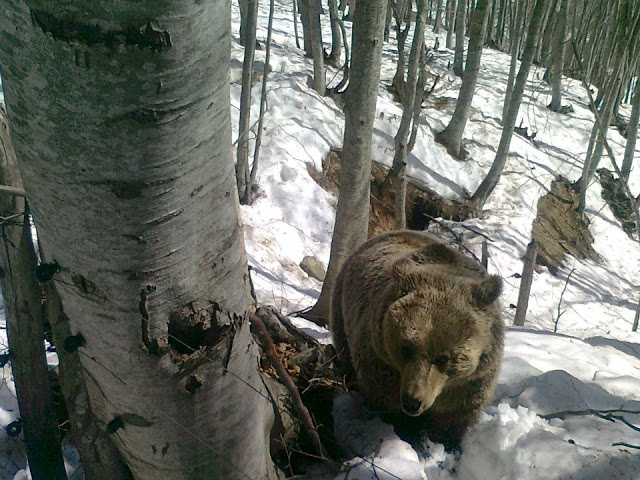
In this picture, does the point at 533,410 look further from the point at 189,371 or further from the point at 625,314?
the point at 625,314

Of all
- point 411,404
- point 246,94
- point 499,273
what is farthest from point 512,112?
point 411,404

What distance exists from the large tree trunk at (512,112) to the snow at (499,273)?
1.40 ft

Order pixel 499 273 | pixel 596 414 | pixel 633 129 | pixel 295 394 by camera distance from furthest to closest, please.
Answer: pixel 633 129 < pixel 499 273 < pixel 596 414 < pixel 295 394

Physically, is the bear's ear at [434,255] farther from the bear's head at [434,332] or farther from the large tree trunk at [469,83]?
the large tree trunk at [469,83]

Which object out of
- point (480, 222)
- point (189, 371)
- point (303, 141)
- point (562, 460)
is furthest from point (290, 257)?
point (189, 371)

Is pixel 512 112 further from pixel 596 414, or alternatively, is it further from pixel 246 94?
pixel 596 414

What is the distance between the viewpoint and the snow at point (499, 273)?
253 centimetres

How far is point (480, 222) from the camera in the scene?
1045 cm

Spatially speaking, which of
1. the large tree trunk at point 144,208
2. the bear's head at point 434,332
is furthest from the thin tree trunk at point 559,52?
the large tree trunk at point 144,208

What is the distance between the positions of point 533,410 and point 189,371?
2.27m

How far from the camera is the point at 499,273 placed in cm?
779

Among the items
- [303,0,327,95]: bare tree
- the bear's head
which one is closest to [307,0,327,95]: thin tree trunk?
[303,0,327,95]: bare tree

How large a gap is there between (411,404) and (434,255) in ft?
3.61

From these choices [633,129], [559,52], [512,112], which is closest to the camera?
[512,112]
